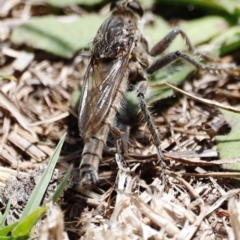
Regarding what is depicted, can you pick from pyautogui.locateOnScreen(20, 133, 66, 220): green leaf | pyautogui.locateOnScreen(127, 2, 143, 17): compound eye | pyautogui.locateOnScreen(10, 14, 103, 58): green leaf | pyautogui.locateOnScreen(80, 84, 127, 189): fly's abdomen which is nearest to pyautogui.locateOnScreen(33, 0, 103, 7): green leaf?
pyautogui.locateOnScreen(10, 14, 103, 58): green leaf

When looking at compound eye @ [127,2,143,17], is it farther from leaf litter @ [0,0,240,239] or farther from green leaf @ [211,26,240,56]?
green leaf @ [211,26,240,56]

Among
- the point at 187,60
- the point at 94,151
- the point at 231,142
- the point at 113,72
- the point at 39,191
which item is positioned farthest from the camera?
the point at 187,60

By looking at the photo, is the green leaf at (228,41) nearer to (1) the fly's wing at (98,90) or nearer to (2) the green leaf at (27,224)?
(1) the fly's wing at (98,90)

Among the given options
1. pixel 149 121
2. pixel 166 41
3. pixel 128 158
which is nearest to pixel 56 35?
pixel 166 41

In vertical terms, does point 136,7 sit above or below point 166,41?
above

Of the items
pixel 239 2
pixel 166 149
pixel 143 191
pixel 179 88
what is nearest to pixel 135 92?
pixel 179 88

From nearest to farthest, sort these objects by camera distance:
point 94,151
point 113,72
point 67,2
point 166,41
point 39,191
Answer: point 39,191, point 94,151, point 113,72, point 166,41, point 67,2

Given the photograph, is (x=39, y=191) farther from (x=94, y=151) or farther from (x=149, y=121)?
(x=149, y=121)
